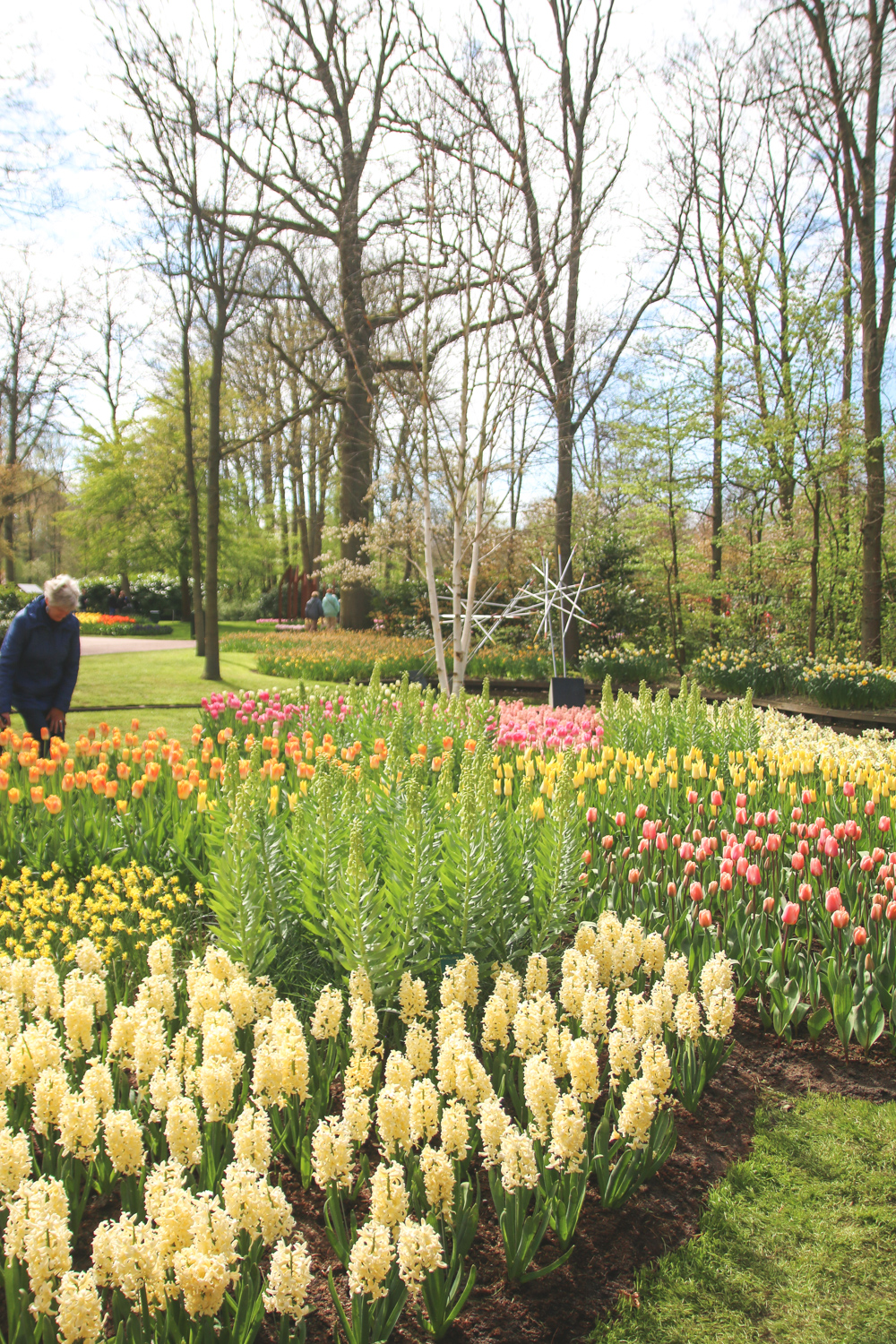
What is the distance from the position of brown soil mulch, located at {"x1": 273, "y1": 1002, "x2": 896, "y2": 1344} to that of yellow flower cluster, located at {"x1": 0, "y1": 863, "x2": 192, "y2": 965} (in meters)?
1.48

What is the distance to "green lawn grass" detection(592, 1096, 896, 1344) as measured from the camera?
2.02 metres

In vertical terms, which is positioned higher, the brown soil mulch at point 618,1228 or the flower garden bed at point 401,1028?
the flower garden bed at point 401,1028

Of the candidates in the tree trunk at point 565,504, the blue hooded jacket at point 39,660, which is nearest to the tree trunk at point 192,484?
the tree trunk at point 565,504

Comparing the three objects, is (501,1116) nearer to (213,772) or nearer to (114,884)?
(114,884)

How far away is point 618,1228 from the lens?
90.4 inches

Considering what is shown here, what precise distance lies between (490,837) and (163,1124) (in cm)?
150

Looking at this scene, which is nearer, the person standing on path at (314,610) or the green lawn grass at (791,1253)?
the green lawn grass at (791,1253)

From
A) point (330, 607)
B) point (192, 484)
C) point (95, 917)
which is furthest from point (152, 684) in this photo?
point (330, 607)

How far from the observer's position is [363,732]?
6.52 meters

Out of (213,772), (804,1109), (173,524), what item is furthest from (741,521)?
(173,524)

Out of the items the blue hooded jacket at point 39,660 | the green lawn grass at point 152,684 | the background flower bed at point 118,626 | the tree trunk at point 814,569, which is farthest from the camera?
the background flower bed at point 118,626

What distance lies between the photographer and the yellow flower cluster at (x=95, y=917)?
3469 mm

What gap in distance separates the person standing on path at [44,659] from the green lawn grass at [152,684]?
2.31m

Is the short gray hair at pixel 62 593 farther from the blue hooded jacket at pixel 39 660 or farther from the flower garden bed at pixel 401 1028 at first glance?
the flower garden bed at pixel 401 1028
